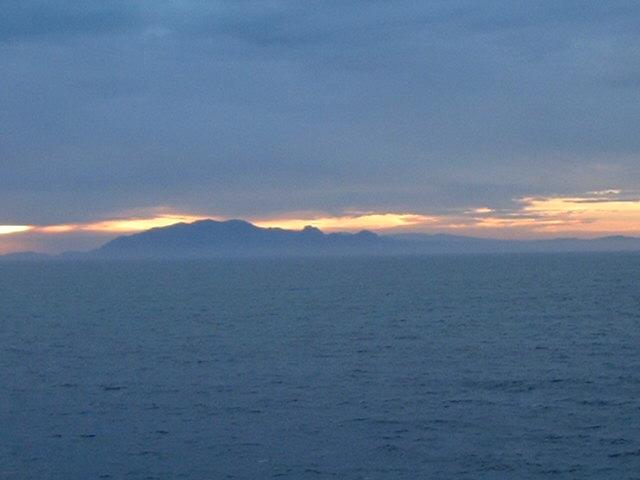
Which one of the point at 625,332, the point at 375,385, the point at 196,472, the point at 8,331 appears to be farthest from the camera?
the point at 8,331

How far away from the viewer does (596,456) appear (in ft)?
100

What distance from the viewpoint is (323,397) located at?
Answer: 40.2m

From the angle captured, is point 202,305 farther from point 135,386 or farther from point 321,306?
point 135,386

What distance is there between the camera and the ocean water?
30.3 m

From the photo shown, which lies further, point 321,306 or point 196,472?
point 321,306

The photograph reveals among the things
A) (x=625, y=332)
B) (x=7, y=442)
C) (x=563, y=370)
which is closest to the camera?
(x=7, y=442)

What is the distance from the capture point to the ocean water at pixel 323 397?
30.3m

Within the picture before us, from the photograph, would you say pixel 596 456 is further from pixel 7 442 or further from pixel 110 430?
pixel 7 442

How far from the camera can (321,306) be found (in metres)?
92.1

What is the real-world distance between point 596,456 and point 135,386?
22.6 metres

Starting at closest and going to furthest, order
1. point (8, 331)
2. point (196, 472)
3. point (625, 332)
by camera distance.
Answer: point (196, 472) → point (625, 332) → point (8, 331)

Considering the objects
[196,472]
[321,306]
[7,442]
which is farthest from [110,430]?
[321,306]

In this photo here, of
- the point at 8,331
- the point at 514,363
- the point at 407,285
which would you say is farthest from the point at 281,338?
the point at 407,285

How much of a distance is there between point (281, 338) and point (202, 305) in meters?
35.4
